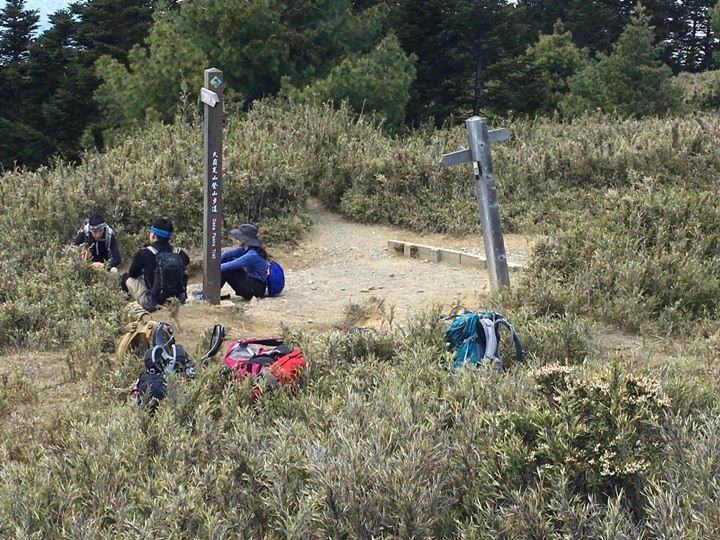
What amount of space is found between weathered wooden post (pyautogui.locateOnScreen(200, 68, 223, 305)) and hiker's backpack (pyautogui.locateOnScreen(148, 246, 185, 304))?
0.78ft

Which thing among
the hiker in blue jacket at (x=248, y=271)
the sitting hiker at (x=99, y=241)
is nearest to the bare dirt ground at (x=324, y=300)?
the hiker in blue jacket at (x=248, y=271)

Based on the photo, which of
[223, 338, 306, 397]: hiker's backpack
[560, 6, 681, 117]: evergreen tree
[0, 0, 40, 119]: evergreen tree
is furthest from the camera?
[0, 0, 40, 119]: evergreen tree

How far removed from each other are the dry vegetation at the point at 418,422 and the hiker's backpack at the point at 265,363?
10 centimetres

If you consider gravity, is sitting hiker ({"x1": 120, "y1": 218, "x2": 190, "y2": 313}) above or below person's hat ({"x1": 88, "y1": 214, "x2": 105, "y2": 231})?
below

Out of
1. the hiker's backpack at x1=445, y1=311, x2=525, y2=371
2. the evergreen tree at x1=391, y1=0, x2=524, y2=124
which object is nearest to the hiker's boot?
the hiker's backpack at x1=445, y1=311, x2=525, y2=371

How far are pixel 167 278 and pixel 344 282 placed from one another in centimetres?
215

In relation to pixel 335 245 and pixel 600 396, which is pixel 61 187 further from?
pixel 600 396

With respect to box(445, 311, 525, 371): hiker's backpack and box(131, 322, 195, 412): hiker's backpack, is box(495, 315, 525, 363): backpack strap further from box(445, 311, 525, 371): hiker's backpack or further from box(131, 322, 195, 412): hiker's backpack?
box(131, 322, 195, 412): hiker's backpack

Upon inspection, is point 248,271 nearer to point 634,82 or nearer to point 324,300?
point 324,300

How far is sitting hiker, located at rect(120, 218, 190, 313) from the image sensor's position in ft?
27.3

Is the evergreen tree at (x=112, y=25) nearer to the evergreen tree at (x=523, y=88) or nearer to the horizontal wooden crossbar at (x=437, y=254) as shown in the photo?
the evergreen tree at (x=523, y=88)

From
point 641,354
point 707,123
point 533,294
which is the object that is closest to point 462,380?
point 641,354

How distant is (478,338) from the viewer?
5879mm

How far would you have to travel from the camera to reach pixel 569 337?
622cm
